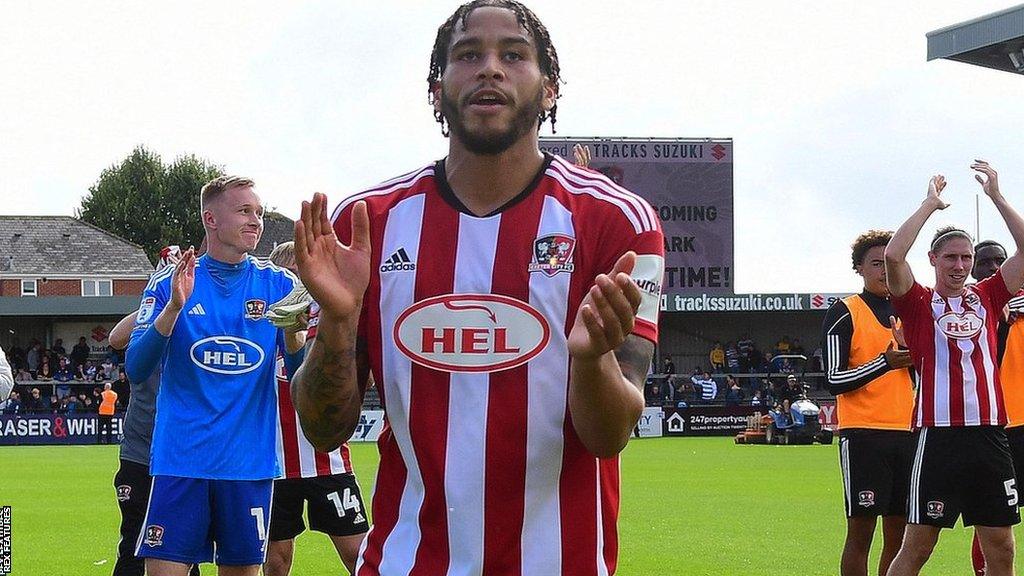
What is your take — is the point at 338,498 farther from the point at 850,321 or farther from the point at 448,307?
the point at 448,307

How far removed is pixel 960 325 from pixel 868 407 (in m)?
0.94

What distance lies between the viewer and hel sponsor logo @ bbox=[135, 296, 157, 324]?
637 cm

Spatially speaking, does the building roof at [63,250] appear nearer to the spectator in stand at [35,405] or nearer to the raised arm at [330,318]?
the spectator in stand at [35,405]

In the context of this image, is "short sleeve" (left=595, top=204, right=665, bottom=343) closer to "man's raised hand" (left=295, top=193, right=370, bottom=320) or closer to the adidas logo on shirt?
the adidas logo on shirt

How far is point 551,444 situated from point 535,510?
0.53 ft

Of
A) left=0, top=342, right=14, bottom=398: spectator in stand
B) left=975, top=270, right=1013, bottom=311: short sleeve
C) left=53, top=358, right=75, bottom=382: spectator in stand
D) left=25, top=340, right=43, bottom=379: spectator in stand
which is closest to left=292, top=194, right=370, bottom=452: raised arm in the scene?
left=0, top=342, right=14, bottom=398: spectator in stand

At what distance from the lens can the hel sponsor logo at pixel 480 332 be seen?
3.19 m

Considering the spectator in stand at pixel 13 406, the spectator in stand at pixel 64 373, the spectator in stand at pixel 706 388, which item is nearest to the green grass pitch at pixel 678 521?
the spectator in stand at pixel 13 406

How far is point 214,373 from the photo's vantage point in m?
6.43

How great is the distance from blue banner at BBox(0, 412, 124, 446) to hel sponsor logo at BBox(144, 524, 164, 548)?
31.3 m

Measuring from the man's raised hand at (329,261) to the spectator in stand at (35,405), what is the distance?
120 ft

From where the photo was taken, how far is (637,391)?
121 inches

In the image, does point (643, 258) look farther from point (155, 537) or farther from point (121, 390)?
point (121, 390)

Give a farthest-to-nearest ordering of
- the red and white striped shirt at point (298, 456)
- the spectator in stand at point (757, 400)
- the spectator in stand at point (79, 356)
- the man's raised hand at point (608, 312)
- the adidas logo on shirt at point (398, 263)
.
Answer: the spectator in stand at point (79, 356), the spectator in stand at point (757, 400), the red and white striped shirt at point (298, 456), the adidas logo on shirt at point (398, 263), the man's raised hand at point (608, 312)
